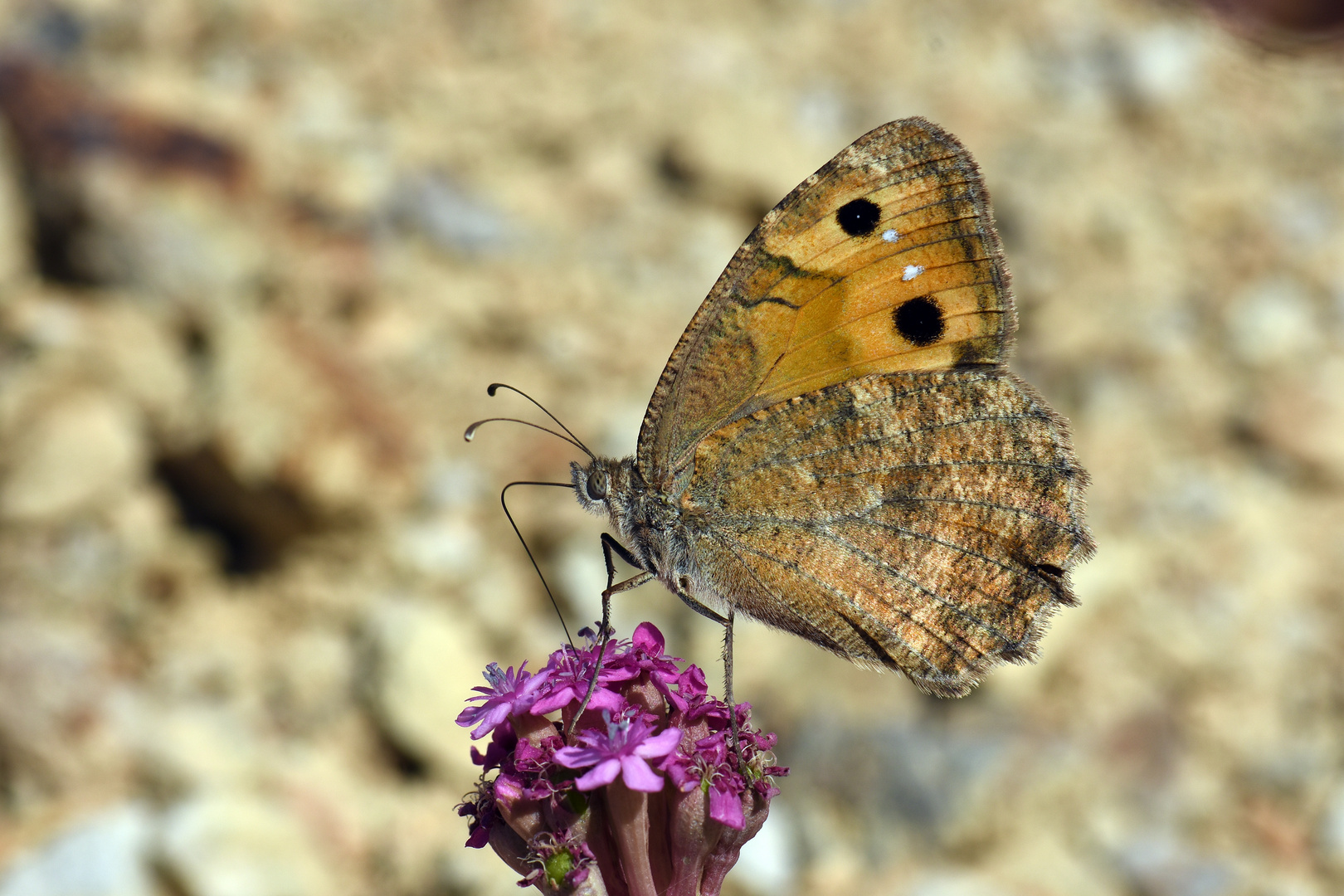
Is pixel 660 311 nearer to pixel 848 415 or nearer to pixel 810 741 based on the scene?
pixel 810 741

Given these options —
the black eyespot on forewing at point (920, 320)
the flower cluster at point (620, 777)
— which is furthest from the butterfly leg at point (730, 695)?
the black eyespot on forewing at point (920, 320)

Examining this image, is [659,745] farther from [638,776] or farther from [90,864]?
[90,864]

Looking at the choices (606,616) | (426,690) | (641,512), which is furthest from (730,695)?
(426,690)

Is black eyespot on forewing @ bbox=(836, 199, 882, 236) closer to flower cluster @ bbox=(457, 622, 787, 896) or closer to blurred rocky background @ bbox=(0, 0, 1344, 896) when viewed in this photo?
flower cluster @ bbox=(457, 622, 787, 896)

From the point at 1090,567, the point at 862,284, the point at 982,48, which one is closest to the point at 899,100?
the point at 982,48

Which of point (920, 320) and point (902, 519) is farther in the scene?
point (920, 320)

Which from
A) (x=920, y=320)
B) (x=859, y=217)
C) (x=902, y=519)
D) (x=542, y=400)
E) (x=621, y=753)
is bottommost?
(x=621, y=753)

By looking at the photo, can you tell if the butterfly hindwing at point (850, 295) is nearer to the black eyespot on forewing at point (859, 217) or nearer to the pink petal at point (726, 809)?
the black eyespot on forewing at point (859, 217)

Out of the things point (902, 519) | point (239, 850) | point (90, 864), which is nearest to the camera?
point (902, 519)
